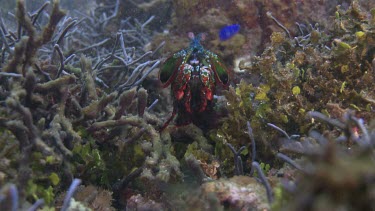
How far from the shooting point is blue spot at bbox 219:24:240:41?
6023 millimetres

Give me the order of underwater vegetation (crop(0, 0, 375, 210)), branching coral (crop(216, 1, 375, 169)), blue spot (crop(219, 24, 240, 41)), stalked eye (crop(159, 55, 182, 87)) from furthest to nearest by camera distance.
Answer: blue spot (crop(219, 24, 240, 41))
stalked eye (crop(159, 55, 182, 87))
branching coral (crop(216, 1, 375, 169))
underwater vegetation (crop(0, 0, 375, 210))

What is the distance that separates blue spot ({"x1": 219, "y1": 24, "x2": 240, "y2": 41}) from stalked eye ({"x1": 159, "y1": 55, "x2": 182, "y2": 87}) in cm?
236

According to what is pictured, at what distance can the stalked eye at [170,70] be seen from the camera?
3900 millimetres

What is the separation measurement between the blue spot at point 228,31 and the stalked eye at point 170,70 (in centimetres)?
236

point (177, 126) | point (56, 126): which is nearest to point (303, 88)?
point (177, 126)

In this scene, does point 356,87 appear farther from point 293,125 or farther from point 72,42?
point 72,42

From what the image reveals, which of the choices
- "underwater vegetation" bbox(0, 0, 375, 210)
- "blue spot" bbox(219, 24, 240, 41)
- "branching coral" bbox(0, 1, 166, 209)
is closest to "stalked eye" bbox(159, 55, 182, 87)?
"underwater vegetation" bbox(0, 0, 375, 210)

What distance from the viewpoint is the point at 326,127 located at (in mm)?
3287

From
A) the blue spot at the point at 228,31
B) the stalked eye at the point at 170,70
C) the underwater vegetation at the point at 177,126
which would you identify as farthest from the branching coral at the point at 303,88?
the blue spot at the point at 228,31

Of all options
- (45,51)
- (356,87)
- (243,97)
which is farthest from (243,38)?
(45,51)

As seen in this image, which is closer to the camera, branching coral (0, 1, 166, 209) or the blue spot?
branching coral (0, 1, 166, 209)

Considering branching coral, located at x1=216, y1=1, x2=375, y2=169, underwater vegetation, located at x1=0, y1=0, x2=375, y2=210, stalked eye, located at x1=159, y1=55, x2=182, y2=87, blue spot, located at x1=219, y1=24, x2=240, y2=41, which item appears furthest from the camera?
blue spot, located at x1=219, y1=24, x2=240, y2=41

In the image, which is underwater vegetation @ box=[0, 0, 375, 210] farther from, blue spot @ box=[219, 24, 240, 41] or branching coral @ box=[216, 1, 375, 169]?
blue spot @ box=[219, 24, 240, 41]

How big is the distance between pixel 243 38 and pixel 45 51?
3.49 metres
